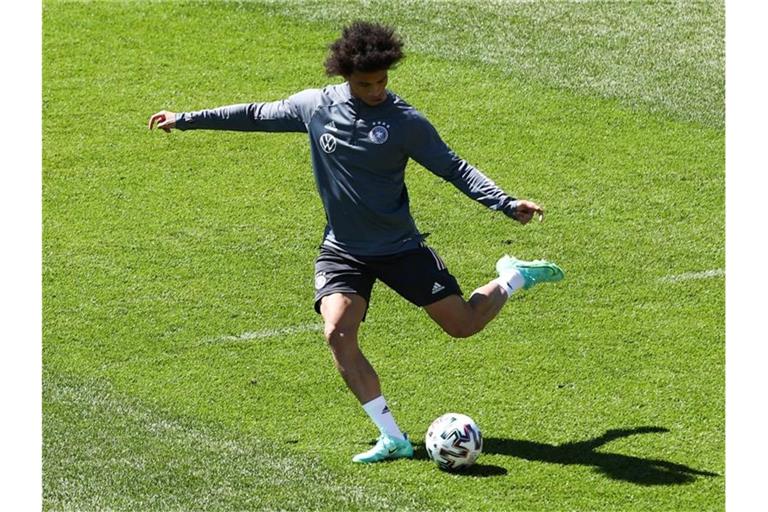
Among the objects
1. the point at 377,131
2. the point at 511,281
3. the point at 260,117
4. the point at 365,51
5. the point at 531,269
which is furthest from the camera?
the point at 531,269

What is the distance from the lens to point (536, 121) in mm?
14898

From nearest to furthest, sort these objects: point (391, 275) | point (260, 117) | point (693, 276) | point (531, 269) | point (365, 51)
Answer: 1. point (365, 51)
2. point (391, 275)
3. point (260, 117)
4. point (531, 269)
5. point (693, 276)

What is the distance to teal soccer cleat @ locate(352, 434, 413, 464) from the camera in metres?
9.47

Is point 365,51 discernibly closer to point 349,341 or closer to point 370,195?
point 370,195

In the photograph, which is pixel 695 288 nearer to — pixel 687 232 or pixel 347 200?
pixel 687 232

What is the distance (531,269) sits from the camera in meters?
10.7

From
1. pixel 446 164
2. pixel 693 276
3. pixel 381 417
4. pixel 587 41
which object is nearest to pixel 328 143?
pixel 446 164

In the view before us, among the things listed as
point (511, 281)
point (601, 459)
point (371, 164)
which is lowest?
point (601, 459)

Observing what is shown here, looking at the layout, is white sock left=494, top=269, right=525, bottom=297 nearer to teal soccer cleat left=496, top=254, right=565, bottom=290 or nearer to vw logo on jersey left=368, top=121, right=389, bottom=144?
teal soccer cleat left=496, top=254, right=565, bottom=290

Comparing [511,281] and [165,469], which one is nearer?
[165,469]

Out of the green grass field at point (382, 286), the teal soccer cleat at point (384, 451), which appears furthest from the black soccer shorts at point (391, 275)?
the green grass field at point (382, 286)

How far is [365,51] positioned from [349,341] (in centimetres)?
181

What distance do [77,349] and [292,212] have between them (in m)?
2.83

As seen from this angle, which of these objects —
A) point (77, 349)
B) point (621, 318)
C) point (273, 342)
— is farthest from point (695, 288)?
A: point (77, 349)
